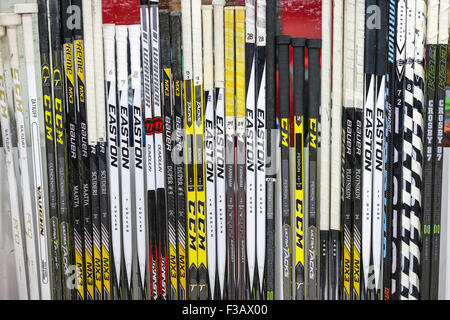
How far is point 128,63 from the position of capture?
Result: 2473 mm

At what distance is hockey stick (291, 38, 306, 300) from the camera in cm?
243

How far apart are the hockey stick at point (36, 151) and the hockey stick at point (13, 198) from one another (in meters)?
0.11

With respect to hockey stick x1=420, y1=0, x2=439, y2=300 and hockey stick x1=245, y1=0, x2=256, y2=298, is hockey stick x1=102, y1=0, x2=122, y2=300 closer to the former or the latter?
hockey stick x1=245, y1=0, x2=256, y2=298

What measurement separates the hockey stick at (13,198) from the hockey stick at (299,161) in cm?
164

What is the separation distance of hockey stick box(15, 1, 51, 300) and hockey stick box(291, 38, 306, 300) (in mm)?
1477

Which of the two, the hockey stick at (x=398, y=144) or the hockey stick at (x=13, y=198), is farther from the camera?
the hockey stick at (x=13, y=198)

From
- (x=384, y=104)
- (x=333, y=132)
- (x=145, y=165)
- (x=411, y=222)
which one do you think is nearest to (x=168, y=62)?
(x=145, y=165)

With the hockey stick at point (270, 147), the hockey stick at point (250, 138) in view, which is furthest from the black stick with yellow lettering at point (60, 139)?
the hockey stick at point (270, 147)

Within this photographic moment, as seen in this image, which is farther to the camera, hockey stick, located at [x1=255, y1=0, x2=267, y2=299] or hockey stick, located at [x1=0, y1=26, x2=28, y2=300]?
hockey stick, located at [x1=0, y1=26, x2=28, y2=300]

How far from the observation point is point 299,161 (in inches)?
98.0

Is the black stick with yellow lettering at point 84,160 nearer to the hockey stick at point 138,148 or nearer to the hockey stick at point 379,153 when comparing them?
the hockey stick at point 138,148

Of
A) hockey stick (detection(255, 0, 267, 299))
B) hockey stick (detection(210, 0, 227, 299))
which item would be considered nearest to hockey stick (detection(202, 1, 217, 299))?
hockey stick (detection(210, 0, 227, 299))

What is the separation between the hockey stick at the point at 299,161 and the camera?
95.6 inches

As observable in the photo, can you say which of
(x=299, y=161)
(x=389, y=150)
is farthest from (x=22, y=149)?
(x=389, y=150)
